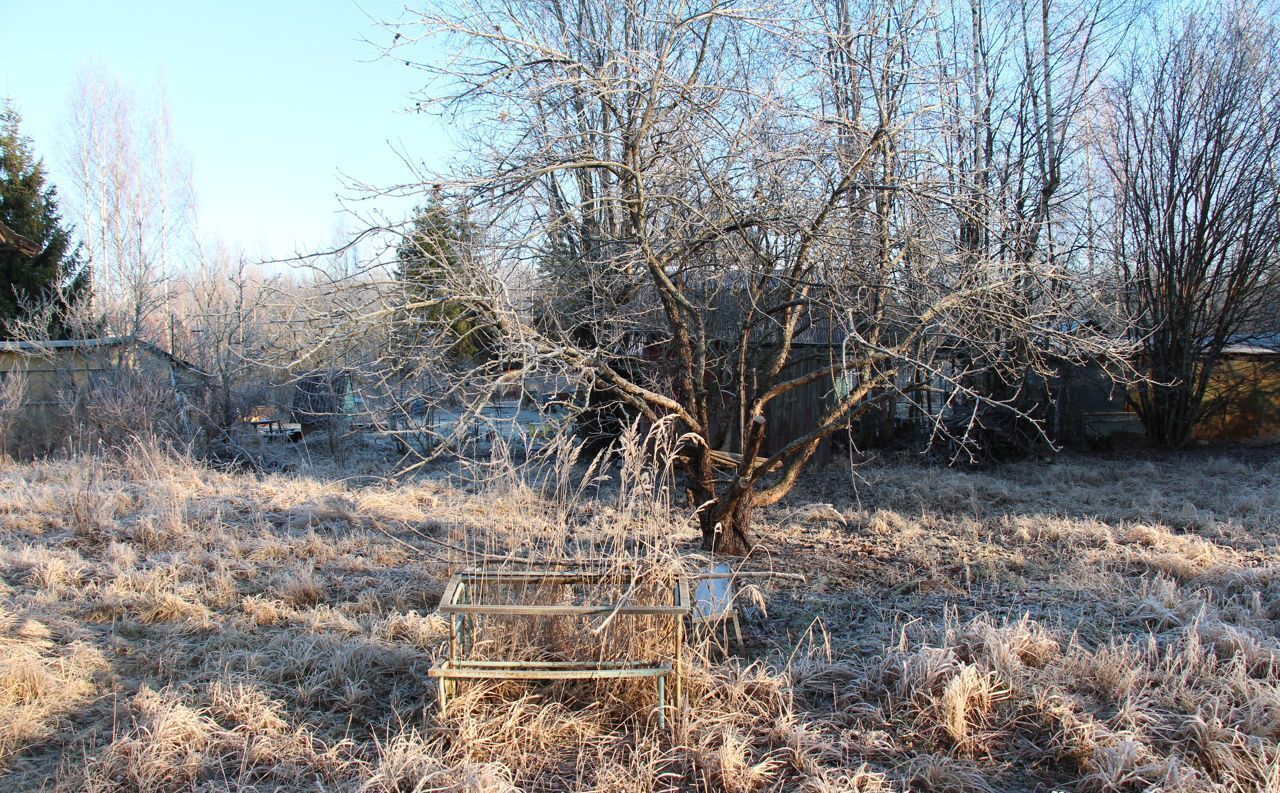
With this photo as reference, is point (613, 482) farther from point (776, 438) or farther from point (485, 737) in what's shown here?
point (485, 737)

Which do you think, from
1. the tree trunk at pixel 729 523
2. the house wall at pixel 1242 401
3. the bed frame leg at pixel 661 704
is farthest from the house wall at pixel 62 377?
the house wall at pixel 1242 401

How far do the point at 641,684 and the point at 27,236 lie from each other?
18.7 m

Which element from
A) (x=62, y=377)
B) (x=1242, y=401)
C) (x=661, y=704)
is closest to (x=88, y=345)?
(x=62, y=377)

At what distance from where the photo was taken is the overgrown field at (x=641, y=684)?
109 inches

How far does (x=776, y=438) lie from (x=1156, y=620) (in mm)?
6171

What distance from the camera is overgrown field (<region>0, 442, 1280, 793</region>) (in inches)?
109

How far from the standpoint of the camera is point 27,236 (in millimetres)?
16219

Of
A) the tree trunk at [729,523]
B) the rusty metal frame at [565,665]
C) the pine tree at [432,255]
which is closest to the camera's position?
the rusty metal frame at [565,665]

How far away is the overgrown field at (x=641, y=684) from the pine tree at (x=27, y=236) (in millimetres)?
12571

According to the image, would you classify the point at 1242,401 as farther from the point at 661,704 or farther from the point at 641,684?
the point at 661,704

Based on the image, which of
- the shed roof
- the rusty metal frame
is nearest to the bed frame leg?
the rusty metal frame

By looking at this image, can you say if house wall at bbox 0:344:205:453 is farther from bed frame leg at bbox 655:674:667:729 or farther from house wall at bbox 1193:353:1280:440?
house wall at bbox 1193:353:1280:440

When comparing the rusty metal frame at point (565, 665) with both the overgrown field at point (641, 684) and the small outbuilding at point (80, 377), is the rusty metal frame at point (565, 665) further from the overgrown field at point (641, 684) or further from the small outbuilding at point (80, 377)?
the small outbuilding at point (80, 377)

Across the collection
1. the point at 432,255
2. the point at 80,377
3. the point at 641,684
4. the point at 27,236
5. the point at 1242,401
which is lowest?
the point at 641,684
